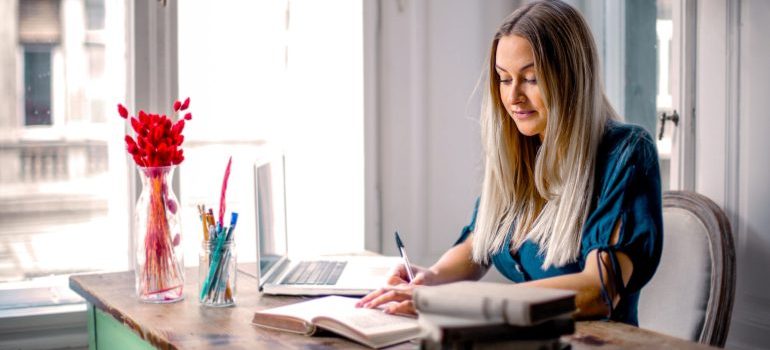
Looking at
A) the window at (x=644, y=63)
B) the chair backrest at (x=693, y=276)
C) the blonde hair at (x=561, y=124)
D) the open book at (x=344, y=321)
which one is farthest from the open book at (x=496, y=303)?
the window at (x=644, y=63)

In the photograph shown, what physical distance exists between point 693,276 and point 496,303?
3.79 ft

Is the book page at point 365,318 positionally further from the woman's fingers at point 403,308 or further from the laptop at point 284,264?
the laptop at point 284,264

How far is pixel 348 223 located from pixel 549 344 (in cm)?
208

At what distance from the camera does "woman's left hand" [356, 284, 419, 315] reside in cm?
157

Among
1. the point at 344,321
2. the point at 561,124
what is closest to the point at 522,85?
the point at 561,124

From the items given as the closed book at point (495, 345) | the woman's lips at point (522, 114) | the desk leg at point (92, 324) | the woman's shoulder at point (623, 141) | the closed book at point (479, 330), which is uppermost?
the woman's lips at point (522, 114)

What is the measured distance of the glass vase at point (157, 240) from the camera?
6.04ft

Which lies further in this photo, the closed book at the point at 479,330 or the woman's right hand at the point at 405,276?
the woman's right hand at the point at 405,276

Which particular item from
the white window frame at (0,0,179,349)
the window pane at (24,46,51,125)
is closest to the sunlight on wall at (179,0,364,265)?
the white window frame at (0,0,179,349)

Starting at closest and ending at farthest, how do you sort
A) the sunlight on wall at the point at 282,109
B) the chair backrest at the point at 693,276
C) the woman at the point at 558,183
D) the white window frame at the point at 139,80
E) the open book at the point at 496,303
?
the open book at the point at 496,303 → the woman at the point at 558,183 → the chair backrest at the point at 693,276 → the white window frame at the point at 139,80 → the sunlight on wall at the point at 282,109

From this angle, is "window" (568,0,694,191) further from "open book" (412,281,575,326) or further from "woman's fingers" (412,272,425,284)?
"open book" (412,281,575,326)

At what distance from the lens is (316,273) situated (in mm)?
2029

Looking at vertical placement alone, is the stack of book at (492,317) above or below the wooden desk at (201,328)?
above

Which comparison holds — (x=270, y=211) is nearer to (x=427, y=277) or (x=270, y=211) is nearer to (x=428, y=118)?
(x=427, y=277)
